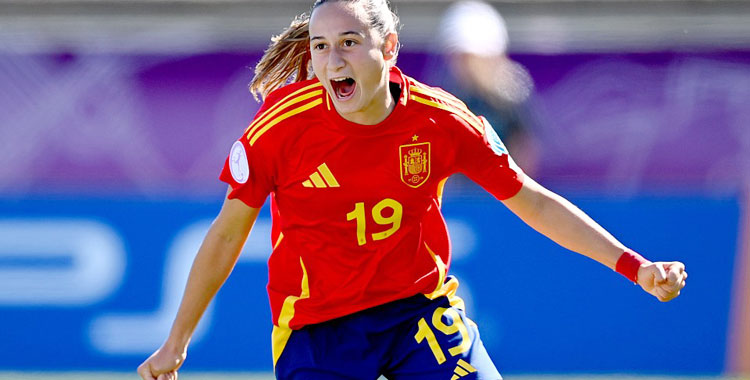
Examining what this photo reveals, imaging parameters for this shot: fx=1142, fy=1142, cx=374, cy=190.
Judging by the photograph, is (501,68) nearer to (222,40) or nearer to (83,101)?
(222,40)

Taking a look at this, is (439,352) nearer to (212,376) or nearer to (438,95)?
(438,95)

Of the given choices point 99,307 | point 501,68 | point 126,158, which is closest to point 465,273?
point 501,68

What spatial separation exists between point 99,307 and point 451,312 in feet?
12.1

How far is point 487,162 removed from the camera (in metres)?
3.57

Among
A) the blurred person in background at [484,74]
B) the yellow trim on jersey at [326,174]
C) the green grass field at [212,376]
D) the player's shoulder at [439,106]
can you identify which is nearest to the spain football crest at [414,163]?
the player's shoulder at [439,106]

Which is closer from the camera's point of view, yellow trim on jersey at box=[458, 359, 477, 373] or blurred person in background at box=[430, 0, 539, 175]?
yellow trim on jersey at box=[458, 359, 477, 373]

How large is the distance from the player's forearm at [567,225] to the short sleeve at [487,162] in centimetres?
6

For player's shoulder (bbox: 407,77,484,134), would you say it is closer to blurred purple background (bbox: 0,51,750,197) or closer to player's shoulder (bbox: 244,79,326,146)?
player's shoulder (bbox: 244,79,326,146)

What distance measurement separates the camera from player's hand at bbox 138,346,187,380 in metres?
3.38

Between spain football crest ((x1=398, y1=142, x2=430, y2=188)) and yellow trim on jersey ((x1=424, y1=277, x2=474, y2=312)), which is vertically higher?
spain football crest ((x1=398, y1=142, x2=430, y2=188))

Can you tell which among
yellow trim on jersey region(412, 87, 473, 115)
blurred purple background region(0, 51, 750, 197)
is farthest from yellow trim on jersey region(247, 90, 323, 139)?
blurred purple background region(0, 51, 750, 197)

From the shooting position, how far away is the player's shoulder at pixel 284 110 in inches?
133

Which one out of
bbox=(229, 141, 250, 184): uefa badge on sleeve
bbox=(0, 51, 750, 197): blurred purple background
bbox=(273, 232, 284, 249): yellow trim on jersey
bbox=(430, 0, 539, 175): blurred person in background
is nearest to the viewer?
bbox=(229, 141, 250, 184): uefa badge on sleeve

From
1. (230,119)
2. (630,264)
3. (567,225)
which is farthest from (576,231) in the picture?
(230,119)
